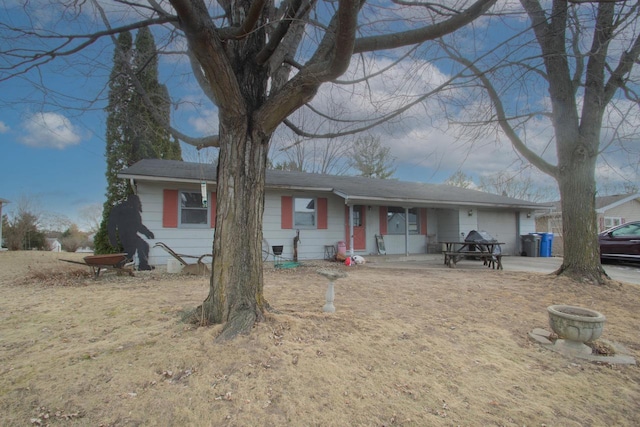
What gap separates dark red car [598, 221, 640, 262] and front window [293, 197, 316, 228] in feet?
34.9

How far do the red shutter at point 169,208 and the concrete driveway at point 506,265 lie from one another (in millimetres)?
6227

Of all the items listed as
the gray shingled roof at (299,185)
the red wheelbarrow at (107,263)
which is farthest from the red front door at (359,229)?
the red wheelbarrow at (107,263)

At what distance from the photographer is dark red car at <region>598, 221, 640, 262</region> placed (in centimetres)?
1075

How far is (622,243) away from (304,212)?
36.5 feet

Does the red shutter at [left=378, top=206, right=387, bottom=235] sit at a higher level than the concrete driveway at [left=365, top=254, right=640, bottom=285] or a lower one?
higher

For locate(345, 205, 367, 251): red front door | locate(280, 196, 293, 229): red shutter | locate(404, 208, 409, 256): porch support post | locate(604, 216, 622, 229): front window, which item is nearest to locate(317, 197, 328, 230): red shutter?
locate(280, 196, 293, 229): red shutter

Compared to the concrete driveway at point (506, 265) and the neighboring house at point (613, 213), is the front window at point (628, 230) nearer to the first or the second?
the concrete driveway at point (506, 265)

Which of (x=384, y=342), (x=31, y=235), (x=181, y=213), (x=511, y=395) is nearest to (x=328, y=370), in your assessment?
(x=384, y=342)

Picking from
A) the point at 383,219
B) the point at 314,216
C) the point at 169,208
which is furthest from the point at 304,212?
the point at 169,208

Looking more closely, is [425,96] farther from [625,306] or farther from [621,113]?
[625,306]

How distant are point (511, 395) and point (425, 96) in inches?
167

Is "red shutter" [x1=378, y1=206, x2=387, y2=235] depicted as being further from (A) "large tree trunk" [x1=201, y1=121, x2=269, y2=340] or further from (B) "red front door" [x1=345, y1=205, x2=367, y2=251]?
(A) "large tree trunk" [x1=201, y1=121, x2=269, y2=340]

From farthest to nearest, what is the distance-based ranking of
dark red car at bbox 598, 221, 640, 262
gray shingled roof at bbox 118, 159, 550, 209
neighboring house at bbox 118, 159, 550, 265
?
dark red car at bbox 598, 221, 640, 262 < neighboring house at bbox 118, 159, 550, 265 < gray shingled roof at bbox 118, 159, 550, 209

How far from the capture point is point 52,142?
4.85 metres
